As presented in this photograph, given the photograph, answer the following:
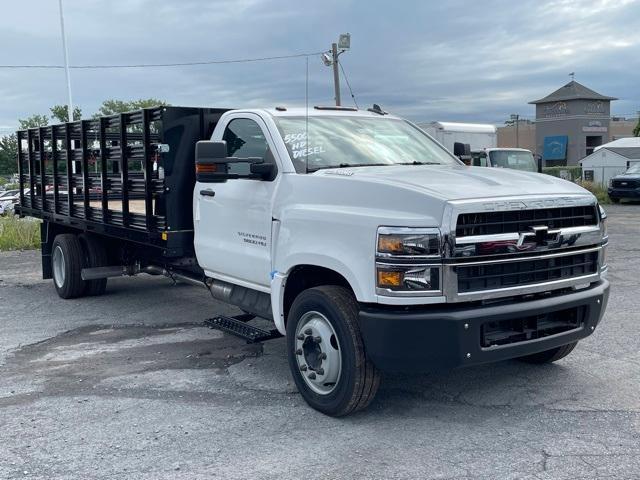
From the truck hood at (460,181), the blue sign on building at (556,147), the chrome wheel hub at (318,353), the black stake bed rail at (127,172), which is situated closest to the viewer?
the truck hood at (460,181)

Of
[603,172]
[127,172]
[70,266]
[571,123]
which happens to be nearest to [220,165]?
[127,172]

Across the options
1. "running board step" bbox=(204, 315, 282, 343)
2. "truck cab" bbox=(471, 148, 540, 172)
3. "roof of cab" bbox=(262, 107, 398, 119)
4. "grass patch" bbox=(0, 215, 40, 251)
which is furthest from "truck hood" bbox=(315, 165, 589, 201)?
"truck cab" bbox=(471, 148, 540, 172)

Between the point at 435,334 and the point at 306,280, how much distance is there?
4.25ft

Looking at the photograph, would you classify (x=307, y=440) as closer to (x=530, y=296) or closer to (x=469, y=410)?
(x=469, y=410)

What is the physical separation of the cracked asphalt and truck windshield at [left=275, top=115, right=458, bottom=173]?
177 centimetres

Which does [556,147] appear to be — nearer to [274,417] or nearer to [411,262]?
[274,417]

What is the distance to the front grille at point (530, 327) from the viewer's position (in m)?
4.57

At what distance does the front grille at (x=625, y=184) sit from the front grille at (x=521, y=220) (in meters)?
25.5

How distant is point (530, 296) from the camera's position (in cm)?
473

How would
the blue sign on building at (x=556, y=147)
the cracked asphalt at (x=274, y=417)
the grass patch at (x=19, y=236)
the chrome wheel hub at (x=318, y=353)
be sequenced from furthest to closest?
1. the blue sign on building at (x=556, y=147)
2. the grass patch at (x=19, y=236)
3. the chrome wheel hub at (x=318, y=353)
4. the cracked asphalt at (x=274, y=417)

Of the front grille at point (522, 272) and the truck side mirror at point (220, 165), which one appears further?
the truck side mirror at point (220, 165)

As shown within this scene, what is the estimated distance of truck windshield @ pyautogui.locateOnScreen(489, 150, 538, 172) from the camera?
2016 centimetres

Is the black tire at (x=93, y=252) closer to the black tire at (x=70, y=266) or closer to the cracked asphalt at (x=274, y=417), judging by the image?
the black tire at (x=70, y=266)

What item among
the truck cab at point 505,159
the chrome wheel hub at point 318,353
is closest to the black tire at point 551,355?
the chrome wheel hub at point 318,353
